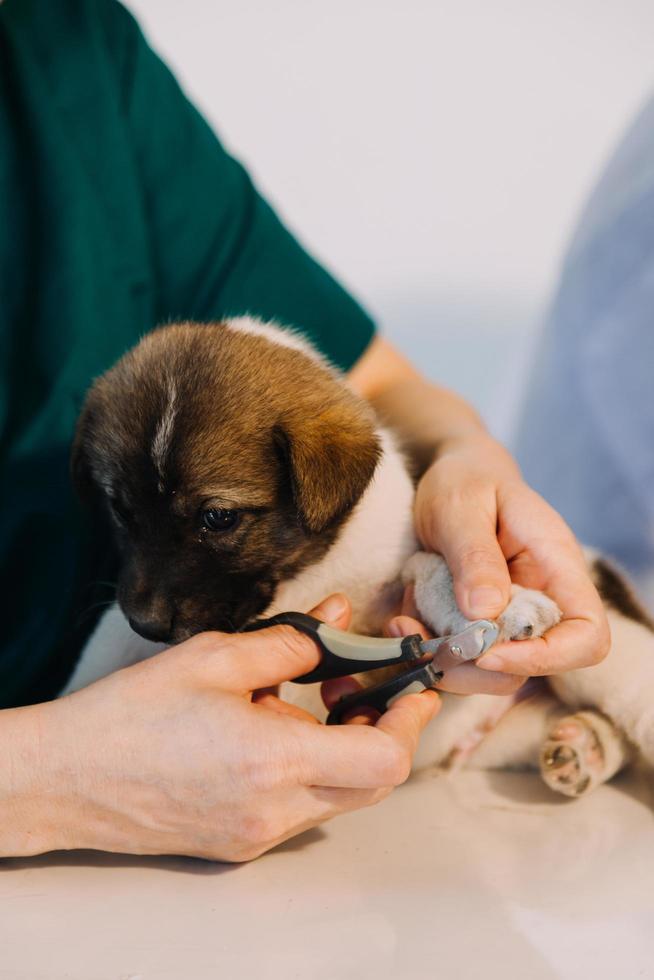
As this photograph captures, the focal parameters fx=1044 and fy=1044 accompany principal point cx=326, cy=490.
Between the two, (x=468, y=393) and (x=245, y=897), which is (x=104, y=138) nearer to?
(x=245, y=897)

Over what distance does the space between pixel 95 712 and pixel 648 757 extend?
1079mm

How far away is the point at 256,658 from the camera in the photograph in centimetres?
171

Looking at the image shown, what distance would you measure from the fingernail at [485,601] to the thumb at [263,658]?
11.1 inches

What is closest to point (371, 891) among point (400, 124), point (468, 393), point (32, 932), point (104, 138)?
point (32, 932)

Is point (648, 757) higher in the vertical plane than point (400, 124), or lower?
lower

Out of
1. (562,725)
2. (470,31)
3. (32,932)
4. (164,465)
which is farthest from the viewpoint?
(470,31)

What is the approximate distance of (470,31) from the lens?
4227 millimetres

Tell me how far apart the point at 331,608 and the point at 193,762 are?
40 cm

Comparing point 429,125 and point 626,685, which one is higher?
point 429,125

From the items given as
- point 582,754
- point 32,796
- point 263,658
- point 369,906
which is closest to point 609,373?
point 582,754

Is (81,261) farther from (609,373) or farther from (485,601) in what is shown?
(609,373)

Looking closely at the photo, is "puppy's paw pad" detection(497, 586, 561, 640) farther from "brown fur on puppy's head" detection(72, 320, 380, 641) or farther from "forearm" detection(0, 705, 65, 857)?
"forearm" detection(0, 705, 65, 857)

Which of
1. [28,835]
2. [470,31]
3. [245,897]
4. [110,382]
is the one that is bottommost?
[28,835]

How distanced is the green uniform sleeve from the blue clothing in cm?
71
